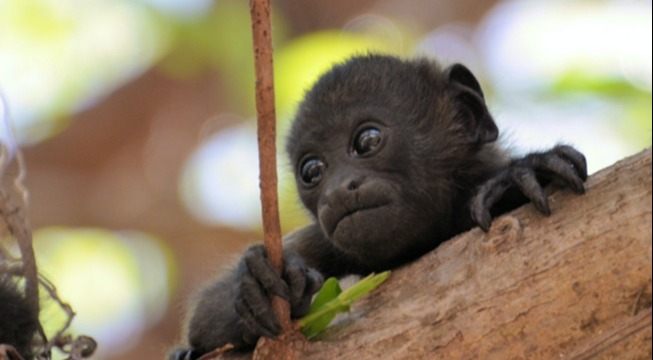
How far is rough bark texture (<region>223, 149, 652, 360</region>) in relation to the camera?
353 centimetres

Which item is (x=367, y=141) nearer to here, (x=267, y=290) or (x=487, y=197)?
(x=487, y=197)

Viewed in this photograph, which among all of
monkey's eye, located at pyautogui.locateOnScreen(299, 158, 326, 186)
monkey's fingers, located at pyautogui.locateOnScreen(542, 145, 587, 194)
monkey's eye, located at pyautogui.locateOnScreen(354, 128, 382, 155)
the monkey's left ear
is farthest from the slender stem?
the monkey's left ear

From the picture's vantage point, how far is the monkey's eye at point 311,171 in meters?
5.07

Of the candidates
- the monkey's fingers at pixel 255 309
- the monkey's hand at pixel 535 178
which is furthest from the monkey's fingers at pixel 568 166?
the monkey's fingers at pixel 255 309

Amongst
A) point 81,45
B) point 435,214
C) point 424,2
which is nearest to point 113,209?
point 81,45

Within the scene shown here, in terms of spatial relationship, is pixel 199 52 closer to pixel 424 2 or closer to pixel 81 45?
pixel 81 45

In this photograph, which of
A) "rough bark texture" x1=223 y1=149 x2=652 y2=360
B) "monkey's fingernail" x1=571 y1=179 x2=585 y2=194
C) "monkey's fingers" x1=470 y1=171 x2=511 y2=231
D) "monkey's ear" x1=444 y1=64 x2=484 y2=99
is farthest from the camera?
"monkey's ear" x1=444 y1=64 x2=484 y2=99

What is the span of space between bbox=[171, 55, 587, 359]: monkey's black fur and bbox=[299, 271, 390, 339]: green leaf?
0.06m

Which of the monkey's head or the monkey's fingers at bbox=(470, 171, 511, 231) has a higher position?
the monkey's head

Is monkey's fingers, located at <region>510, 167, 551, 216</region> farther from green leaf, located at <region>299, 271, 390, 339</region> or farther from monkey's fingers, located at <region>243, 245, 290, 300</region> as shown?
monkey's fingers, located at <region>243, 245, 290, 300</region>

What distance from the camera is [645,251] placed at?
11.4 ft

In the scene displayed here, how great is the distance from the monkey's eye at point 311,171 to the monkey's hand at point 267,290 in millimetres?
942

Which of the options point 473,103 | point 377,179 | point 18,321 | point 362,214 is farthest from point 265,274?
point 473,103

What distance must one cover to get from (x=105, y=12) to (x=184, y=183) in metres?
1.54
